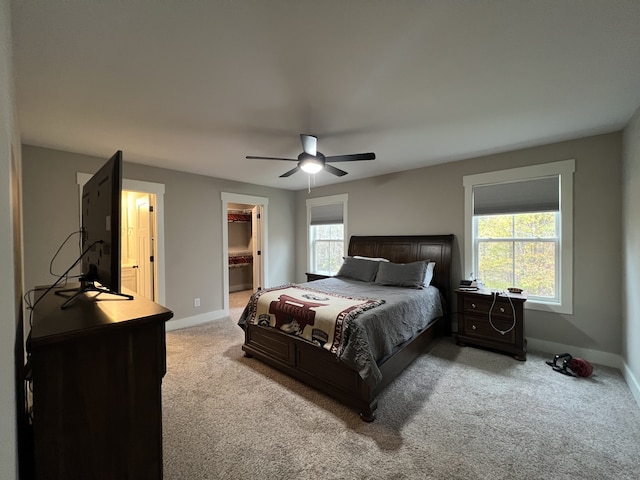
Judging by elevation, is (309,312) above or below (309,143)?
below

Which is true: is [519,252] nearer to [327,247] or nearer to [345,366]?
[345,366]

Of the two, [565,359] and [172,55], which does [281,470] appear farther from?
[565,359]

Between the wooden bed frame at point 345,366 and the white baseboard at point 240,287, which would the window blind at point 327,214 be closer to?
the wooden bed frame at point 345,366

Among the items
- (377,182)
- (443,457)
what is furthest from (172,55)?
(377,182)

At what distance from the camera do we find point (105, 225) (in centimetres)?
114

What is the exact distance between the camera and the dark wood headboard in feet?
12.3

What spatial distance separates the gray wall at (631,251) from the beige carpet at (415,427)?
0.90 ft

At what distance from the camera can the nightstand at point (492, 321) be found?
9.78ft

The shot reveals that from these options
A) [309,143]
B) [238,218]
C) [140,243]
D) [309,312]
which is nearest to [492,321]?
[309,312]

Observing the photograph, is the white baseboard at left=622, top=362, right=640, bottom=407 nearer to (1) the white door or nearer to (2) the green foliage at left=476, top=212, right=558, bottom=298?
(2) the green foliage at left=476, top=212, right=558, bottom=298

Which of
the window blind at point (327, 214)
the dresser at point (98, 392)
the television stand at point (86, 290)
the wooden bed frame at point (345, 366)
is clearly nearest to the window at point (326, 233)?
the window blind at point (327, 214)

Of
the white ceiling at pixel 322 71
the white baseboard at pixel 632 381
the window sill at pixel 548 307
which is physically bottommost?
the white baseboard at pixel 632 381

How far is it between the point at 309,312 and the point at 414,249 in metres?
2.25

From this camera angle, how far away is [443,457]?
66.6 inches
